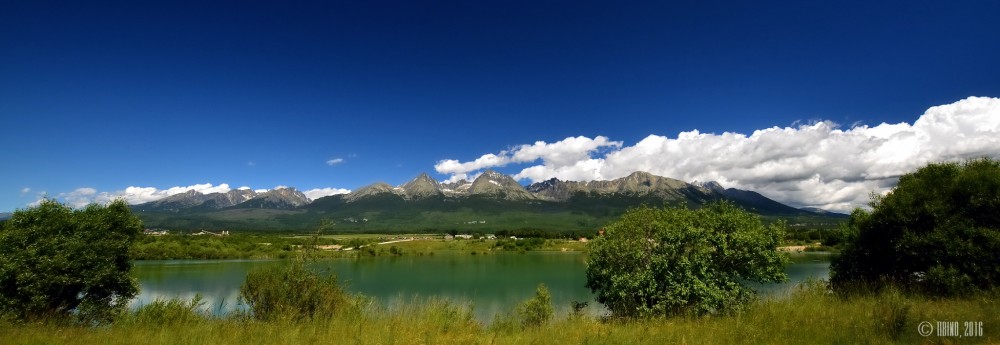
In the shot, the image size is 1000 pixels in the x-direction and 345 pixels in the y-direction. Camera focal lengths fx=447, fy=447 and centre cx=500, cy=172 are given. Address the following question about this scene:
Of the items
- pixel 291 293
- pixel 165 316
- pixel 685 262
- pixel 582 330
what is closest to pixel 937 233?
pixel 685 262

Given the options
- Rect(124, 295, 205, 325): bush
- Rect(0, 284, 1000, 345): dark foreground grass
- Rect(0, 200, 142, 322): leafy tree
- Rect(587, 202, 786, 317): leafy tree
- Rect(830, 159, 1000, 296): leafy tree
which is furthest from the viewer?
Rect(0, 200, 142, 322): leafy tree

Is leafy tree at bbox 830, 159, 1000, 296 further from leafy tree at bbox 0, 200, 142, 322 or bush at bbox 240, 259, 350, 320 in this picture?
leafy tree at bbox 0, 200, 142, 322

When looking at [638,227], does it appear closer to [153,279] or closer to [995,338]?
[995,338]

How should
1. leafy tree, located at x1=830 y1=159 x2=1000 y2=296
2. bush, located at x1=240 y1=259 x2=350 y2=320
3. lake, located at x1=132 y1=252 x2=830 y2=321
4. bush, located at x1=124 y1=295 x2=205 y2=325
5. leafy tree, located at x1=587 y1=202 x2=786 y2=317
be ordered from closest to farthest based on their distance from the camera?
1. bush, located at x1=124 y1=295 x2=205 y2=325
2. bush, located at x1=240 y1=259 x2=350 y2=320
3. leafy tree, located at x1=830 y1=159 x2=1000 y2=296
4. leafy tree, located at x1=587 y1=202 x2=786 y2=317
5. lake, located at x1=132 y1=252 x2=830 y2=321

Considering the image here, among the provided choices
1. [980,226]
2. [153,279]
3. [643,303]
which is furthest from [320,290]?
[153,279]

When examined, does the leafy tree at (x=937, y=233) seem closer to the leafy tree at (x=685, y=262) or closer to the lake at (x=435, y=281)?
the leafy tree at (x=685, y=262)

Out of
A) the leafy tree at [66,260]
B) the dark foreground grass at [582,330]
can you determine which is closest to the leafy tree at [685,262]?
the dark foreground grass at [582,330]

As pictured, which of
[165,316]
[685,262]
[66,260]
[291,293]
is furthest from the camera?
[66,260]

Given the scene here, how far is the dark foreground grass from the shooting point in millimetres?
6406

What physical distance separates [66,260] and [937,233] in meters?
25.2

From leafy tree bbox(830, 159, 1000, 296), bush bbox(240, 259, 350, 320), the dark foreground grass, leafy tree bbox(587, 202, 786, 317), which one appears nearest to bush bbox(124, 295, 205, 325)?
the dark foreground grass

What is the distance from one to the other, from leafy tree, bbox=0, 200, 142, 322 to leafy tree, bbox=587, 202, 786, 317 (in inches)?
545

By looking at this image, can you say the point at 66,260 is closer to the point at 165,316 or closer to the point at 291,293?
the point at 165,316

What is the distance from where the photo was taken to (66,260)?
1379 cm
